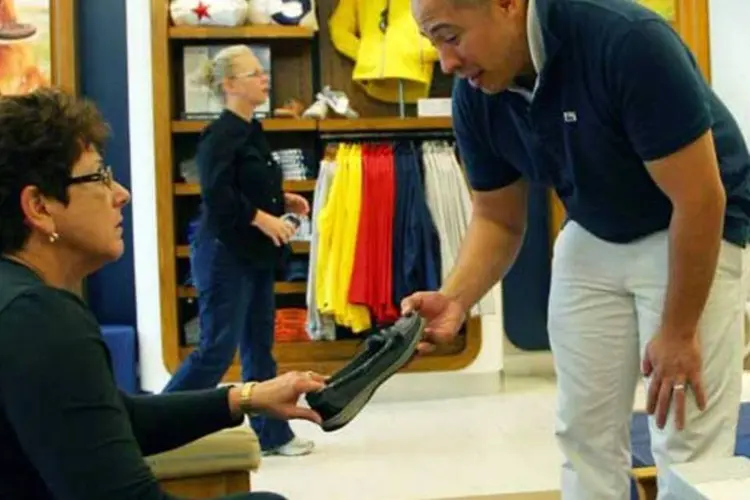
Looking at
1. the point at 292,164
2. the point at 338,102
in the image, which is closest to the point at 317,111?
the point at 338,102

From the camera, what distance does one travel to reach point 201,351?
11.0ft

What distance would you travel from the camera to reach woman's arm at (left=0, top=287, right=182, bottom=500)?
1148 mm

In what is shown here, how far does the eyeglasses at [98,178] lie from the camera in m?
1.34

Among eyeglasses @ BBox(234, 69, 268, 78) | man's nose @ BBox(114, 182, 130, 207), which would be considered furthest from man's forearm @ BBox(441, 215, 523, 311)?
eyeglasses @ BBox(234, 69, 268, 78)

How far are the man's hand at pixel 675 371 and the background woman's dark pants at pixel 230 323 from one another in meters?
1.90

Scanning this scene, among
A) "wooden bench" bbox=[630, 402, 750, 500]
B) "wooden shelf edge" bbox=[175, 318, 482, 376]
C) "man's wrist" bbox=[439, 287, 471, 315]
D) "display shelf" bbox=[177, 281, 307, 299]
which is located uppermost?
"man's wrist" bbox=[439, 287, 471, 315]

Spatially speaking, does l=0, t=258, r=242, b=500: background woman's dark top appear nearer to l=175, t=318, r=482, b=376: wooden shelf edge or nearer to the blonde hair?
the blonde hair

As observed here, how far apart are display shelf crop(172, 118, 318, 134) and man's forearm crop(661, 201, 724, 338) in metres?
2.96

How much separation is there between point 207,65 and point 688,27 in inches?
89.5

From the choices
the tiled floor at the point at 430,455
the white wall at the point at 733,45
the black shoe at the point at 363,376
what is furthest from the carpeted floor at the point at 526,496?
the white wall at the point at 733,45

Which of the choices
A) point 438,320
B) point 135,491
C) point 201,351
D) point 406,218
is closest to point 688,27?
point 406,218

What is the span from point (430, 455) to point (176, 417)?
6.51ft

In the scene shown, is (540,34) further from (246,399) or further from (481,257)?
(246,399)

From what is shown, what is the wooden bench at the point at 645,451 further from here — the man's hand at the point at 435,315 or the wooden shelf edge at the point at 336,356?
the wooden shelf edge at the point at 336,356
